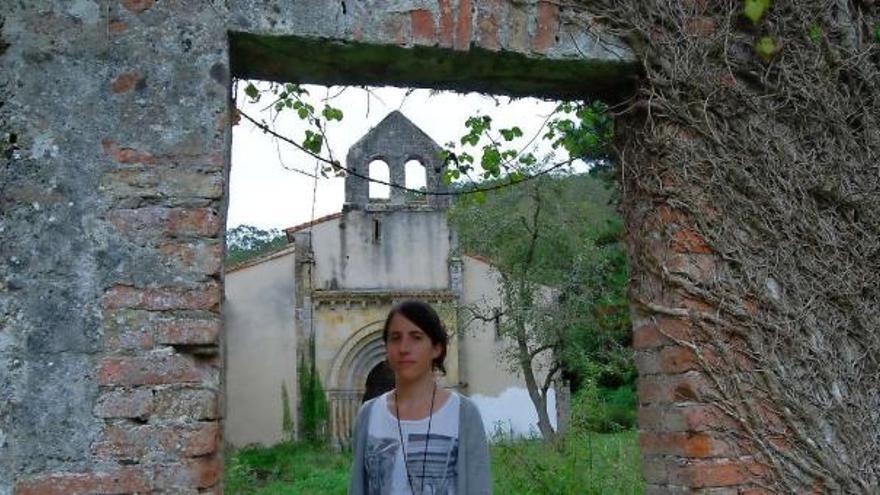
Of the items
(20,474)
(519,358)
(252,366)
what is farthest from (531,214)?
(20,474)

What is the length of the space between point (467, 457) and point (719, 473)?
0.88 m

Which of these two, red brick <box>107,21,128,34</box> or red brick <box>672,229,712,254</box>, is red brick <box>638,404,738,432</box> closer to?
red brick <box>672,229,712,254</box>

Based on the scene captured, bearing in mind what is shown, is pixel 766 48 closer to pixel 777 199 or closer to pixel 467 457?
pixel 777 199

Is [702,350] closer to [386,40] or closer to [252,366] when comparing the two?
[386,40]

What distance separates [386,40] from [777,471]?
1974 mm

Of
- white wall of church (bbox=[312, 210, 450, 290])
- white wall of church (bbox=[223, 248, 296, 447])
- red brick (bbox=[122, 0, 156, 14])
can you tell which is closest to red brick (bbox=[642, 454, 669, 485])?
red brick (bbox=[122, 0, 156, 14])

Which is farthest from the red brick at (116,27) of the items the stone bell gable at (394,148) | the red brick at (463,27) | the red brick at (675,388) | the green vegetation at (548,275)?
the stone bell gable at (394,148)

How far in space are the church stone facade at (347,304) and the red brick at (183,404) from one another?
1510cm

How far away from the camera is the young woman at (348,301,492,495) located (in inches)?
103

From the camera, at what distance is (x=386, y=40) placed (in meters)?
2.83

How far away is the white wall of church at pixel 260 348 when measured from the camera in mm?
17672

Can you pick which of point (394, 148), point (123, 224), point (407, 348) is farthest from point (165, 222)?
point (394, 148)

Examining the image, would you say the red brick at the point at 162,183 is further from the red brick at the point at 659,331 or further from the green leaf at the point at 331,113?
the red brick at the point at 659,331

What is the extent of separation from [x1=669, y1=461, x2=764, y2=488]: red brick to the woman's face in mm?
953
